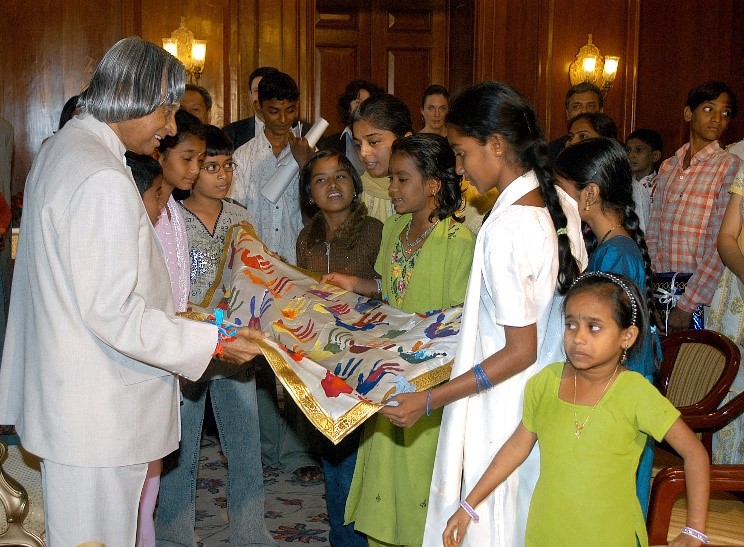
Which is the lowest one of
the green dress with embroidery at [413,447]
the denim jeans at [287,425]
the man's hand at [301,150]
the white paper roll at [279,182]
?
the denim jeans at [287,425]

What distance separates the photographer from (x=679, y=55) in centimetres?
856

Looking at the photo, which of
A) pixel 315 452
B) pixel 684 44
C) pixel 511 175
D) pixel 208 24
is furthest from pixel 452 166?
pixel 684 44

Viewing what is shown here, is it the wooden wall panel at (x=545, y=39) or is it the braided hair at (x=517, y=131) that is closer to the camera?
the braided hair at (x=517, y=131)

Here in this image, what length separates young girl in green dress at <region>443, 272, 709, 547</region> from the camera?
82.4 inches

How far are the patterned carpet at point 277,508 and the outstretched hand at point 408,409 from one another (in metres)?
1.62

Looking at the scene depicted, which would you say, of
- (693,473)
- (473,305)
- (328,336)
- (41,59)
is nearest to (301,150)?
(328,336)

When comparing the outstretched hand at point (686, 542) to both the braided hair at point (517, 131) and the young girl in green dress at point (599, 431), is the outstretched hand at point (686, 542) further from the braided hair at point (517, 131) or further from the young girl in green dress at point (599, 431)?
the braided hair at point (517, 131)

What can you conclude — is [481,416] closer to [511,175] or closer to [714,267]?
[511,175]

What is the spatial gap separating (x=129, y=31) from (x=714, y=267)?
16.6 ft

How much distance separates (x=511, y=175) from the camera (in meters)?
2.35

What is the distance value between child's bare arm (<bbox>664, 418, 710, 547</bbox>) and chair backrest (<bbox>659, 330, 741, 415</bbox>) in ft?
3.12

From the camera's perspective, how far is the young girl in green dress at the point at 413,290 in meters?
3.03

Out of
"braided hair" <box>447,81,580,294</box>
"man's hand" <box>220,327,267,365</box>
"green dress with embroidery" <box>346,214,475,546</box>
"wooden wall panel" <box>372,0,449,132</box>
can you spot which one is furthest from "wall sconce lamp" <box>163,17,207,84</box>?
"braided hair" <box>447,81,580,294</box>

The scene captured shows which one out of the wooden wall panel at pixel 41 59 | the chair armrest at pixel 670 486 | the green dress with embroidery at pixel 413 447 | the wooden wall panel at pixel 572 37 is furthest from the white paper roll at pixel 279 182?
the wooden wall panel at pixel 572 37
